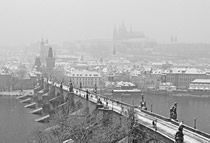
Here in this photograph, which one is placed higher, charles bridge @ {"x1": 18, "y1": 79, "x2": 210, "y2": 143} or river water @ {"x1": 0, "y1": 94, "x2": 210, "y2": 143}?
charles bridge @ {"x1": 18, "y1": 79, "x2": 210, "y2": 143}

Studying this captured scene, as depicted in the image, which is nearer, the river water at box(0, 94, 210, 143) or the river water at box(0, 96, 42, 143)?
the river water at box(0, 96, 42, 143)

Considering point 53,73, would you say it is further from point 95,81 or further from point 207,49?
point 207,49

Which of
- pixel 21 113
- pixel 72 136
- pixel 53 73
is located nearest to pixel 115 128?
pixel 72 136

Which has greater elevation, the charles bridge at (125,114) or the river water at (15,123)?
the charles bridge at (125,114)

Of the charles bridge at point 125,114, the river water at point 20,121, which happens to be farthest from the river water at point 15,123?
the charles bridge at point 125,114

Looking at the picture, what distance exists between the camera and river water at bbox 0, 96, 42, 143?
91.0 feet

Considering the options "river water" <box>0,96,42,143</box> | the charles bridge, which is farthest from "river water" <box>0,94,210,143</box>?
the charles bridge

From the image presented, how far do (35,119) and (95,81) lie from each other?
116 ft

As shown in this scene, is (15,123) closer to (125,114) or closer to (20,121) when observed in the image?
(20,121)

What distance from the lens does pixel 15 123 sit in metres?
32.8

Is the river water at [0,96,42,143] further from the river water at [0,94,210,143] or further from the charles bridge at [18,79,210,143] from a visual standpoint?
the charles bridge at [18,79,210,143]

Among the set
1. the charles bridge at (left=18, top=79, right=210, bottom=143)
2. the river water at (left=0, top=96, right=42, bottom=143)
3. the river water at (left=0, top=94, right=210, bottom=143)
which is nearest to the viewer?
the charles bridge at (left=18, top=79, right=210, bottom=143)

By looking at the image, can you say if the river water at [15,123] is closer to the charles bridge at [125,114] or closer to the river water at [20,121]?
the river water at [20,121]

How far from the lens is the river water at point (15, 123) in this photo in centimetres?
2775
